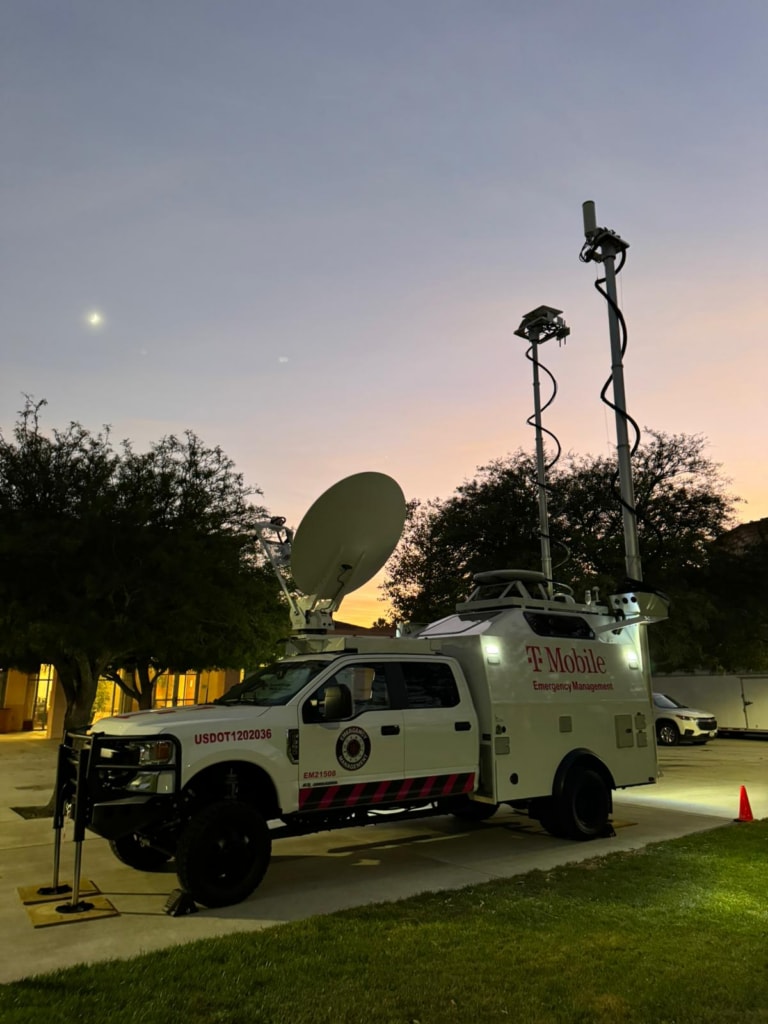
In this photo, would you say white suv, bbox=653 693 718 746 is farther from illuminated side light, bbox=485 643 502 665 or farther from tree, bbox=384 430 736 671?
illuminated side light, bbox=485 643 502 665

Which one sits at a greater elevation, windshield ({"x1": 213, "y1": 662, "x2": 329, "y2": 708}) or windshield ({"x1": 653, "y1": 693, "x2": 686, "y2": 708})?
windshield ({"x1": 213, "y1": 662, "x2": 329, "y2": 708})

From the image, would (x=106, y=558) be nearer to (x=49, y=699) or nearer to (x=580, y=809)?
(x=580, y=809)

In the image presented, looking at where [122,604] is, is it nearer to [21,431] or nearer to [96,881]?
[21,431]

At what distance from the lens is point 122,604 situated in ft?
34.6

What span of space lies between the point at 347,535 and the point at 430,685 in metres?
1.89

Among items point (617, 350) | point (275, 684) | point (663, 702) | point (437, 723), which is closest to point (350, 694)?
point (275, 684)

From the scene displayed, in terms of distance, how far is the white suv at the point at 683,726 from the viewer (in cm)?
2178

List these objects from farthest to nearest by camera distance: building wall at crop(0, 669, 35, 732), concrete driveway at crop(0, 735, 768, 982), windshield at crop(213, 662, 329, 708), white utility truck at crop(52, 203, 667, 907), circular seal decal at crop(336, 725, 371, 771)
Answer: building wall at crop(0, 669, 35, 732), windshield at crop(213, 662, 329, 708), circular seal decal at crop(336, 725, 371, 771), white utility truck at crop(52, 203, 667, 907), concrete driveway at crop(0, 735, 768, 982)

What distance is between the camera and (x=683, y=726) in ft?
71.6

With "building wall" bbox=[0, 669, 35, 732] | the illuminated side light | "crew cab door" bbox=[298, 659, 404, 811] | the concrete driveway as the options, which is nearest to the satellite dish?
"crew cab door" bbox=[298, 659, 404, 811]

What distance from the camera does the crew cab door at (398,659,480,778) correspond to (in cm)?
757

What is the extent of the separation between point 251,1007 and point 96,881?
3559 millimetres

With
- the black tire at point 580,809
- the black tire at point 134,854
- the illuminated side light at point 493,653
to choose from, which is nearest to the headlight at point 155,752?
the black tire at point 134,854

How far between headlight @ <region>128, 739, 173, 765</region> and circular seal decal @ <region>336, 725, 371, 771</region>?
5.25ft
